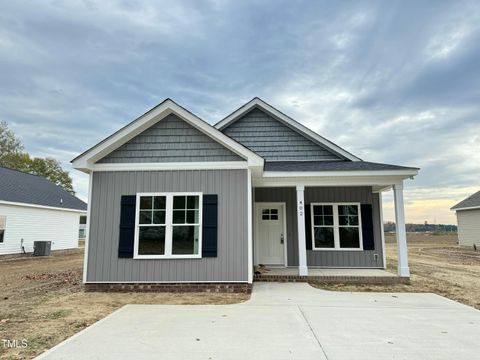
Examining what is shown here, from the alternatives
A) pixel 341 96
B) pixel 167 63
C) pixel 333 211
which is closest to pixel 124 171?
pixel 333 211

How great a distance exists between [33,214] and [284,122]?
16.1 meters

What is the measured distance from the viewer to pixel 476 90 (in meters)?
12.8

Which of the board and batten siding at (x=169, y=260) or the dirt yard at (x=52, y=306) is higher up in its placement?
the board and batten siding at (x=169, y=260)

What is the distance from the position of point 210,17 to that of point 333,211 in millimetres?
7898

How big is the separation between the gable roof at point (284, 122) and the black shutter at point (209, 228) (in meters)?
4.28

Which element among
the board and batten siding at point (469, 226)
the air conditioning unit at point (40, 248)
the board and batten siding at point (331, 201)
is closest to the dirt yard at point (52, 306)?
the board and batten siding at point (331, 201)

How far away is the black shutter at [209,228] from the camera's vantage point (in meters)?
7.57

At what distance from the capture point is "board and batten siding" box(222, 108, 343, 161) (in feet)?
37.1

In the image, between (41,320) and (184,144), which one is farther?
(184,144)

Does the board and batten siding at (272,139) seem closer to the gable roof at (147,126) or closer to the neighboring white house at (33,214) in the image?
the gable roof at (147,126)

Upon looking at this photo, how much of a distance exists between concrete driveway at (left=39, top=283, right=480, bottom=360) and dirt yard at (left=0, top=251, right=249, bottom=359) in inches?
14.6

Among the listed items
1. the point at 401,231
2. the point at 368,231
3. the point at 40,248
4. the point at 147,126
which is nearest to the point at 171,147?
the point at 147,126

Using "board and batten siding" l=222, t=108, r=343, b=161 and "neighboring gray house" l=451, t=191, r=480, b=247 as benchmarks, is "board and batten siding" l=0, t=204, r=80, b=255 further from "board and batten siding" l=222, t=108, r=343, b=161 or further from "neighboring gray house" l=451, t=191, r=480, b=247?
"neighboring gray house" l=451, t=191, r=480, b=247

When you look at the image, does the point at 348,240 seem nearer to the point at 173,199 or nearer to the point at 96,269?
the point at 173,199
